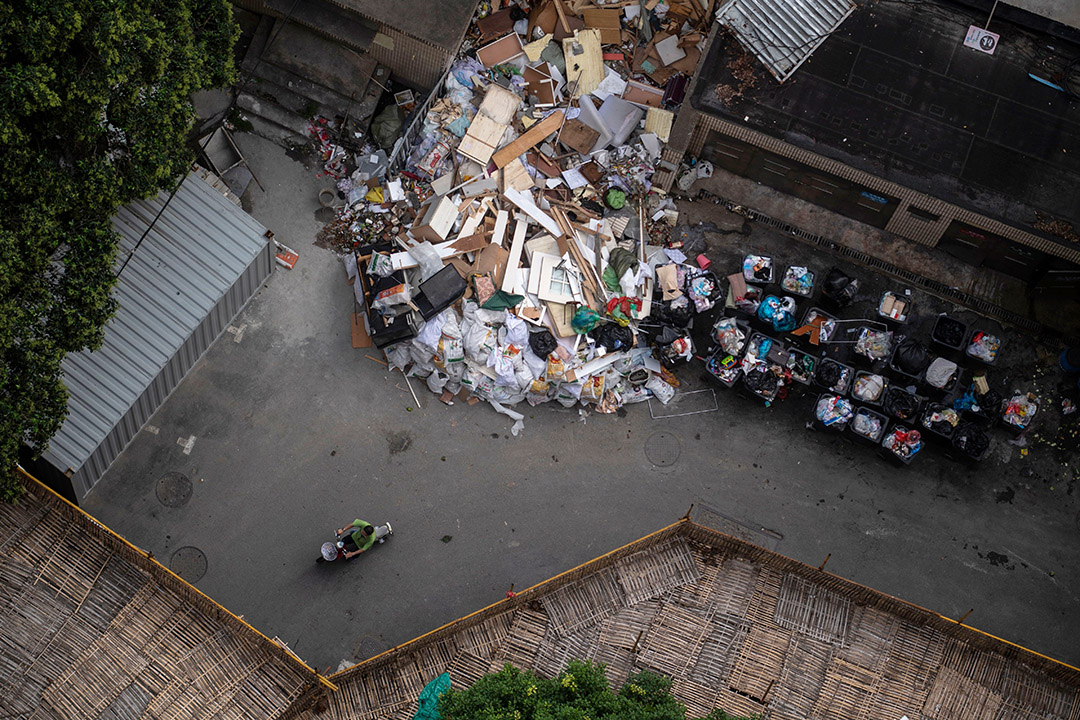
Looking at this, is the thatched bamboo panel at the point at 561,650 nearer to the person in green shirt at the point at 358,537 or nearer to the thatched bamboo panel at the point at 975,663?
the person in green shirt at the point at 358,537

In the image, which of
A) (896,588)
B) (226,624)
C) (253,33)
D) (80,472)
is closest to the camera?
(226,624)

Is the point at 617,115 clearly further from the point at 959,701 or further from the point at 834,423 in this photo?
the point at 959,701

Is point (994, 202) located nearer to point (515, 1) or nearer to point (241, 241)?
point (515, 1)

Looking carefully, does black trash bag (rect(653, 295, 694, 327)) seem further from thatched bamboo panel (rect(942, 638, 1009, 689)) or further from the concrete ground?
thatched bamboo panel (rect(942, 638, 1009, 689))

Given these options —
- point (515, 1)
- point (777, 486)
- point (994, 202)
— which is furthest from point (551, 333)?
point (994, 202)

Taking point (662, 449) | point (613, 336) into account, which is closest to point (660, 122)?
point (613, 336)

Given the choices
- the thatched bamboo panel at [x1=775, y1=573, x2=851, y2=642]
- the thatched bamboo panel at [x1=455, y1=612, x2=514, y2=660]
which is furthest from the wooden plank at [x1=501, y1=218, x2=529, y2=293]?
the thatched bamboo panel at [x1=775, y1=573, x2=851, y2=642]
